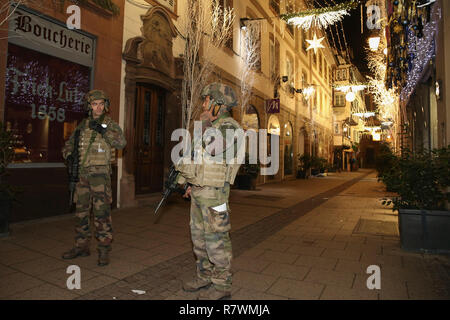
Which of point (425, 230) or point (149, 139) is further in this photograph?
point (149, 139)

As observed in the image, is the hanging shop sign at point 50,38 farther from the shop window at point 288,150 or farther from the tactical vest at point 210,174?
the shop window at point 288,150

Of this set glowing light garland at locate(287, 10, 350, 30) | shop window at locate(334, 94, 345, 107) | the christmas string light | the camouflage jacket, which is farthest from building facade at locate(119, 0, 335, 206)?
shop window at locate(334, 94, 345, 107)

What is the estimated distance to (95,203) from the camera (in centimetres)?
336

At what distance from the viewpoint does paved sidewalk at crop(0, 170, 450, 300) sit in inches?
108

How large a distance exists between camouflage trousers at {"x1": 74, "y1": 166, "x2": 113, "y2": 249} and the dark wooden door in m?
4.16

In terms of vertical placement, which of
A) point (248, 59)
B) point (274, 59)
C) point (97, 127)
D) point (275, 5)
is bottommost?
point (97, 127)

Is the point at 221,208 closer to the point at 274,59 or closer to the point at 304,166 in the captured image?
the point at 274,59

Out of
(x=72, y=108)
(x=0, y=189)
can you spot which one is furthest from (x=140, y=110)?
(x=0, y=189)

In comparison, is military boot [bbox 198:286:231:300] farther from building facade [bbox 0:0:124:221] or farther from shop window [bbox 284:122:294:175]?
shop window [bbox 284:122:294:175]

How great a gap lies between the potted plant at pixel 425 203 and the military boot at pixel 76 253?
14.6 ft

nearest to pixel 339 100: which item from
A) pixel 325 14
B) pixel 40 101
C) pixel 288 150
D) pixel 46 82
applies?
pixel 288 150

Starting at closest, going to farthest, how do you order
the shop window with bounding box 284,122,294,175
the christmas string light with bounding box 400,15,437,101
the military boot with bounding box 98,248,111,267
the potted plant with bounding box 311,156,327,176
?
the military boot with bounding box 98,248,111,267
the christmas string light with bounding box 400,15,437,101
the shop window with bounding box 284,122,294,175
the potted plant with bounding box 311,156,327,176

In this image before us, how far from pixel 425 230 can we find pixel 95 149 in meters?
4.68
